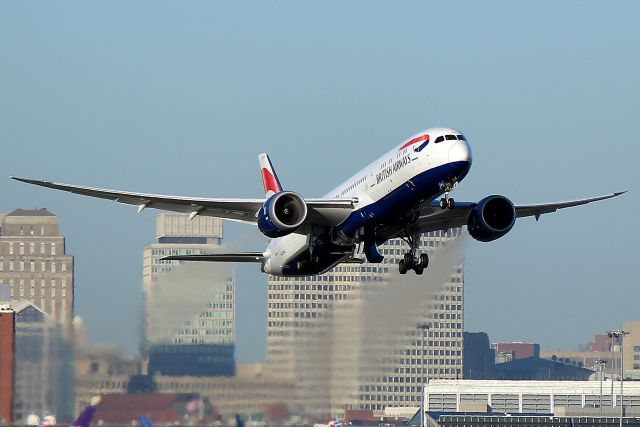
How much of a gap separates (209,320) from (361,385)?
8.34 meters

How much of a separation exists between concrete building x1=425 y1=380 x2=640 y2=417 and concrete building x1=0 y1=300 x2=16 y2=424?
78205mm

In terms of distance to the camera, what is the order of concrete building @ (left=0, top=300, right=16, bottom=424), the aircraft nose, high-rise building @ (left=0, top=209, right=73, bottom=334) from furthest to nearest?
high-rise building @ (left=0, top=209, right=73, bottom=334) → concrete building @ (left=0, top=300, right=16, bottom=424) → the aircraft nose

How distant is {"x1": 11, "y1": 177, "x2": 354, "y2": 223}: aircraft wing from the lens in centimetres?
5359

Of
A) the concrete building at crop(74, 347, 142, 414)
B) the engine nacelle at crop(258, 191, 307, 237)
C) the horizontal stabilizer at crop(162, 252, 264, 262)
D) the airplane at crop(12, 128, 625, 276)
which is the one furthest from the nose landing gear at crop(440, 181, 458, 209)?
the concrete building at crop(74, 347, 142, 414)

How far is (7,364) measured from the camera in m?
68.6

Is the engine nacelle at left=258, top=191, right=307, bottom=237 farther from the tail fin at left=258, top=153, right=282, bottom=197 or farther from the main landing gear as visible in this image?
the tail fin at left=258, top=153, right=282, bottom=197

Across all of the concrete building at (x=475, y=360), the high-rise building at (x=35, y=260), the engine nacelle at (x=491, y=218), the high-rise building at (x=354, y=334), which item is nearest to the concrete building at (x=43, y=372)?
the high-rise building at (x=354, y=334)

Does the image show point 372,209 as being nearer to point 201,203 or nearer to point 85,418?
point 201,203

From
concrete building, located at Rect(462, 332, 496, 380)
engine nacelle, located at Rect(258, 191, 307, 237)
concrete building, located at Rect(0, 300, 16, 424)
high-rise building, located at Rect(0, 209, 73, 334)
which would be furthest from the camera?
concrete building, located at Rect(462, 332, 496, 380)

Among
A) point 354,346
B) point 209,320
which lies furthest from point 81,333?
point 354,346

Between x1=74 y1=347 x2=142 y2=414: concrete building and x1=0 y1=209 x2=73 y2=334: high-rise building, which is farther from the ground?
x1=0 y1=209 x2=73 y2=334: high-rise building

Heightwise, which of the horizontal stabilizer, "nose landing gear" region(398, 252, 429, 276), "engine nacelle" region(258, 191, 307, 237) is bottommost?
"nose landing gear" region(398, 252, 429, 276)

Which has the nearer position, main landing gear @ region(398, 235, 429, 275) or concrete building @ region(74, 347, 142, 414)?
main landing gear @ region(398, 235, 429, 275)

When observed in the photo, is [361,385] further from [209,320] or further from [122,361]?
[122,361]
